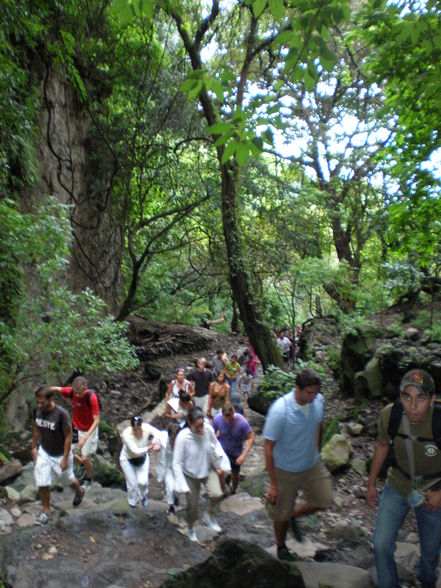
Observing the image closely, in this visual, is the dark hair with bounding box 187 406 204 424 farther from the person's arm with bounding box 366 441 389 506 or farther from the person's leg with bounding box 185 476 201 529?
the person's arm with bounding box 366 441 389 506

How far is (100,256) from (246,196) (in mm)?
5010

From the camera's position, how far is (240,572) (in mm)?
3713

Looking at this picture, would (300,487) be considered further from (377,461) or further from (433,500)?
(433,500)

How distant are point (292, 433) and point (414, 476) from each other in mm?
1108

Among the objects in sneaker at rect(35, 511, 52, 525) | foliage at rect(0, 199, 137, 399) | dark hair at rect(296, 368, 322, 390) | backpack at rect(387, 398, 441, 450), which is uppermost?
foliage at rect(0, 199, 137, 399)

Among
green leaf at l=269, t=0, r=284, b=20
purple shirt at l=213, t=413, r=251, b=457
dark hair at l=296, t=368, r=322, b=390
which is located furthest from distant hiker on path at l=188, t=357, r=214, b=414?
green leaf at l=269, t=0, r=284, b=20

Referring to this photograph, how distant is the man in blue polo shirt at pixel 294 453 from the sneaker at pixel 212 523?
1.63 meters

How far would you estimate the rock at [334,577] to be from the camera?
390cm

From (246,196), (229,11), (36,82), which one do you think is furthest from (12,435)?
(229,11)

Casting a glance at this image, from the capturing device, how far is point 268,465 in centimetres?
429

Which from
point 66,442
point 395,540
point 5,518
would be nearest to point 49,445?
point 66,442

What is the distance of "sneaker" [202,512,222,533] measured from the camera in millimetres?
5953

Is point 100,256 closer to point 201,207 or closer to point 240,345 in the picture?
point 201,207

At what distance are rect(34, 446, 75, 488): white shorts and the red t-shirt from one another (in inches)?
35.2
